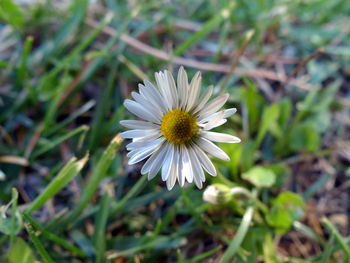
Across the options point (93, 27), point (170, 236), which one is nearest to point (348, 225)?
point (170, 236)

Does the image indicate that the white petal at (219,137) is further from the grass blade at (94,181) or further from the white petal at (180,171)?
the grass blade at (94,181)

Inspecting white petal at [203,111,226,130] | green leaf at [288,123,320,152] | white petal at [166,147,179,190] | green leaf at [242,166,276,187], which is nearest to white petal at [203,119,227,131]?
white petal at [203,111,226,130]

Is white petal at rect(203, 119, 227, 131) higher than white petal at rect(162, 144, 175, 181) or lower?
higher

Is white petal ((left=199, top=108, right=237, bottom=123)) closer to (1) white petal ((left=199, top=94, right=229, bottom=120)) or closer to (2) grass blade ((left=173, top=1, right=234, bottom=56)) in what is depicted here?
(1) white petal ((left=199, top=94, right=229, bottom=120))

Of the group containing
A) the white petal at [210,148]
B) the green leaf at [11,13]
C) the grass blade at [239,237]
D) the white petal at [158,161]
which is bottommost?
the grass blade at [239,237]

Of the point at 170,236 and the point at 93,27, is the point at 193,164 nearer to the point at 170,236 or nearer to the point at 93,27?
the point at 170,236

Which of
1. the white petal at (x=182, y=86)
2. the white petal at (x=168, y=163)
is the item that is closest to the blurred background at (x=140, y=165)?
the white petal at (x=168, y=163)
